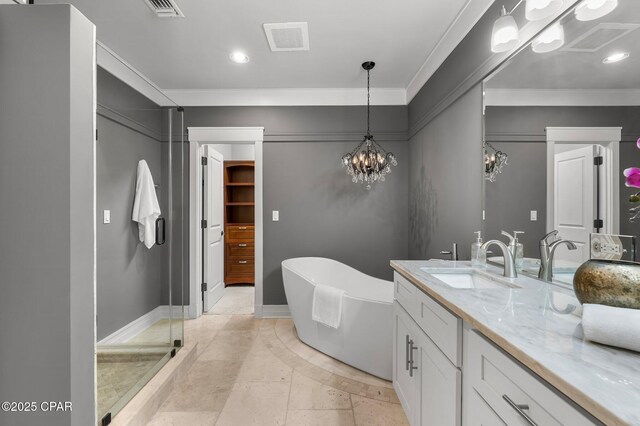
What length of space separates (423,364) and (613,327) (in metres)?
0.85

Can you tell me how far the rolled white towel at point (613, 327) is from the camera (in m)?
0.66

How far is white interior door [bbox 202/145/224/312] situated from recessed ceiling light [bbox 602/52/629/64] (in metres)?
3.45

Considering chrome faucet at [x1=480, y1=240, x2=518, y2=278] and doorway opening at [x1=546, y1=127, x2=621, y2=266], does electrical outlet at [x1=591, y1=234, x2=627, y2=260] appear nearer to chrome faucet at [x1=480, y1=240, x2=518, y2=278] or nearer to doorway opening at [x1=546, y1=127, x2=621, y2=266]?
doorway opening at [x1=546, y1=127, x2=621, y2=266]

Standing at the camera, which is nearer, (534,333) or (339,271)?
(534,333)

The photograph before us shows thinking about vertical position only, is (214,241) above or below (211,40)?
below

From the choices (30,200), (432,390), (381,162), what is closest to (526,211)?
(432,390)

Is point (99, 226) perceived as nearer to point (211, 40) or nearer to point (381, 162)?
point (211, 40)

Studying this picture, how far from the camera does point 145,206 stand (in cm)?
213

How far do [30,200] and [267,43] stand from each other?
6.69ft

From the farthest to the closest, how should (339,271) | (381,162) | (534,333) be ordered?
(339,271), (381,162), (534,333)

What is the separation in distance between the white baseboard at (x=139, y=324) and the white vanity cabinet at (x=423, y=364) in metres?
1.74

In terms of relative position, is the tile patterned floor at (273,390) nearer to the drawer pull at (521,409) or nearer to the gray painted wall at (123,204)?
the gray painted wall at (123,204)

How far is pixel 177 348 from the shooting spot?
2359 millimetres

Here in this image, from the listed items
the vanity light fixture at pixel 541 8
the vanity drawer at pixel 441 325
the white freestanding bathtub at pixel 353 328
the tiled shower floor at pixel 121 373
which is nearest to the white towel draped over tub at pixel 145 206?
the tiled shower floor at pixel 121 373
